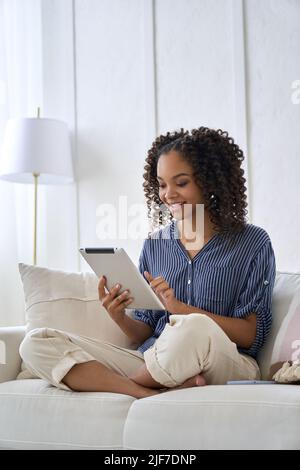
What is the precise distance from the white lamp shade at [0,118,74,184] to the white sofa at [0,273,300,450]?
1.52m

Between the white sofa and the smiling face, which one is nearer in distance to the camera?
the white sofa

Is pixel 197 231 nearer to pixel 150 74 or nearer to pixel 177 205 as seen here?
pixel 177 205

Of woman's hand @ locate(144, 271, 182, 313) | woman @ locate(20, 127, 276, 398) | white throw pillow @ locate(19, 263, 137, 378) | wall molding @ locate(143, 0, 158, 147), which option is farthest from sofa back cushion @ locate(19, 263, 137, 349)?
wall molding @ locate(143, 0, 158, 147)

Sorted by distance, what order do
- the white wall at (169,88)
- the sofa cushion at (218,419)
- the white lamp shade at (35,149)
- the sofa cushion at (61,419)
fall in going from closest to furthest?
the sofa cushion at (218,419) → the sofa cushion at (61,419) → the white wall at (169,88) → the white lamp shade at (35,149)

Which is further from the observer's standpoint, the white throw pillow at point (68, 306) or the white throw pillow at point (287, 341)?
the white throw pillow at point (68, 306)

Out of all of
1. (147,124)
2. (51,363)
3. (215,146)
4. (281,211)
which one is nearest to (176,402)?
(51,363)

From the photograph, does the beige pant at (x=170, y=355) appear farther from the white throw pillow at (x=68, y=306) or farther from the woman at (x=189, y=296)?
the white throw pillow at (x=68, y=306)

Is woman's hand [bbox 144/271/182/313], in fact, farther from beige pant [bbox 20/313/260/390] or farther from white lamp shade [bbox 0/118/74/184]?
white lamp shade [bbox 0/118/74/184]

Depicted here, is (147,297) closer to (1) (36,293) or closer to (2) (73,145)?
(1) (36,293)

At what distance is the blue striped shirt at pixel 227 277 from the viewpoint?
222 centimetres

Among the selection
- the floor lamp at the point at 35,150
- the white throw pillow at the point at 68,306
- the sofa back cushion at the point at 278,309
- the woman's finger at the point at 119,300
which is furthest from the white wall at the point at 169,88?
the woman's finger at the point at 119,300

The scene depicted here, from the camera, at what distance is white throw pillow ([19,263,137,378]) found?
246cm

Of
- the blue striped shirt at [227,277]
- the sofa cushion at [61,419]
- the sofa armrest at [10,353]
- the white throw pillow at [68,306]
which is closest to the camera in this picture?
the sofa cushion at [61,419]

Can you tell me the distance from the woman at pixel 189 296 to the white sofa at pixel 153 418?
0.29ft
